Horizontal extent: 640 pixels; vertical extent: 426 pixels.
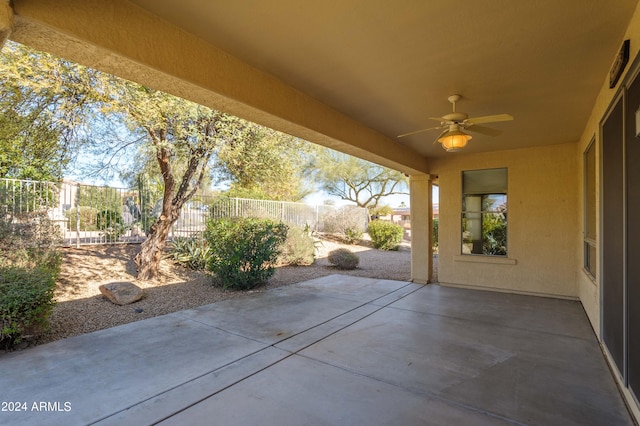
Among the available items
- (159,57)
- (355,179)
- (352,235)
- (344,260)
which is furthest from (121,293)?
(355,179)

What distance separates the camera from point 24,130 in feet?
17.0

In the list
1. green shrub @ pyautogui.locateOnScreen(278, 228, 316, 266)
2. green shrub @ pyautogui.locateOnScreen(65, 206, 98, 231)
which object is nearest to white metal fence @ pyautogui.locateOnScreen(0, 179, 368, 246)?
green shrub @ pyautogui.locateOnScreen(65, 206, 98, 231)

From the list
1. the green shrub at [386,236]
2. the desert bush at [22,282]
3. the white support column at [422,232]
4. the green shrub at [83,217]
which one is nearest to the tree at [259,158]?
the white support column at [422,232]

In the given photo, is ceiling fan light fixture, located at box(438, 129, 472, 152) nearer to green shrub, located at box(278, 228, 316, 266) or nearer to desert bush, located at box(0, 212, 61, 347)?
desert bush, located at box(0, 212, 61, 347)

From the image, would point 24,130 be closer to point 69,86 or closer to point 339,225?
point 69,86

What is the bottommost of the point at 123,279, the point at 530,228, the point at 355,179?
the point at 123,279

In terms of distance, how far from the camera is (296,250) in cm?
995

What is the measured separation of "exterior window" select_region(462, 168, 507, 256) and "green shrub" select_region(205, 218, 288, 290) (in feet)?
13.6

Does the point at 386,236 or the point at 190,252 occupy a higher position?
the point at 386,236

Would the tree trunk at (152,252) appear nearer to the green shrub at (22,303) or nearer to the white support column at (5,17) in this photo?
the green shrub at (22,303)

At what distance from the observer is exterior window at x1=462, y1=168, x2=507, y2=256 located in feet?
22.7

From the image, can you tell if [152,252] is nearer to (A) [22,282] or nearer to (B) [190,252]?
(B) [190,252]

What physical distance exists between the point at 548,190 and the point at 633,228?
444 cm

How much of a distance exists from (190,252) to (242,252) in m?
2.38
